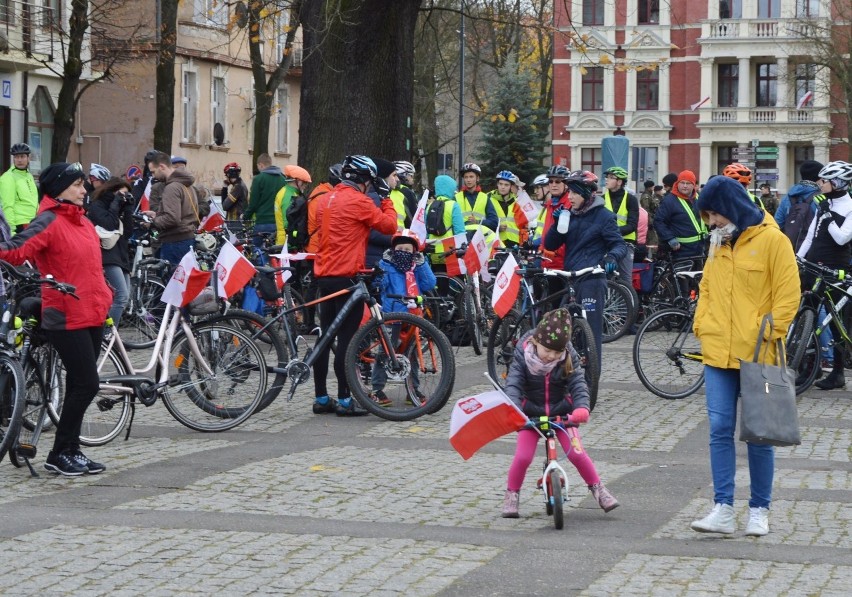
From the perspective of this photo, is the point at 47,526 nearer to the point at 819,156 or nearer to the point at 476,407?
the point at 476,407

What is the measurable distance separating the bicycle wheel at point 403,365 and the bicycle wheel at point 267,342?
504mm

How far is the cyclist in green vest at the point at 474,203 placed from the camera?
63.9 feet

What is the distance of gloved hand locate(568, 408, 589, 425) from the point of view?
26.6ft

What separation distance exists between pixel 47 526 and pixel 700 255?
12.6 m

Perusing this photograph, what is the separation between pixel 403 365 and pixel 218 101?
35584 mm

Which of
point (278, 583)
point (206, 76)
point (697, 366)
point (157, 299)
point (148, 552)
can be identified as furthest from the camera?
point (206, 76)

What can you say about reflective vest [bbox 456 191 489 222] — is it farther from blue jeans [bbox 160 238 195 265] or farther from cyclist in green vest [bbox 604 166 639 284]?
blue jeans [bbox 160 238 195 265]

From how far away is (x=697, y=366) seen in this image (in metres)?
13.6

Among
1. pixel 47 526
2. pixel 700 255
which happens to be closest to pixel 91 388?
pixel 47 526

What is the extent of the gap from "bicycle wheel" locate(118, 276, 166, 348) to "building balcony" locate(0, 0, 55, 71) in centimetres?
1681

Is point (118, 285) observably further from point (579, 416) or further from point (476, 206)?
point (579, 416)

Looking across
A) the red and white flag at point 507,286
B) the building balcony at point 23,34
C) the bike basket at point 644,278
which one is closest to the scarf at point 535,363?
the red and white flag at point 507,286

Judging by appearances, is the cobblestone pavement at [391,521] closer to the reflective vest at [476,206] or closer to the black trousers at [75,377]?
the black trousers at [75,377]

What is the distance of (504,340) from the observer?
13.7 metres
